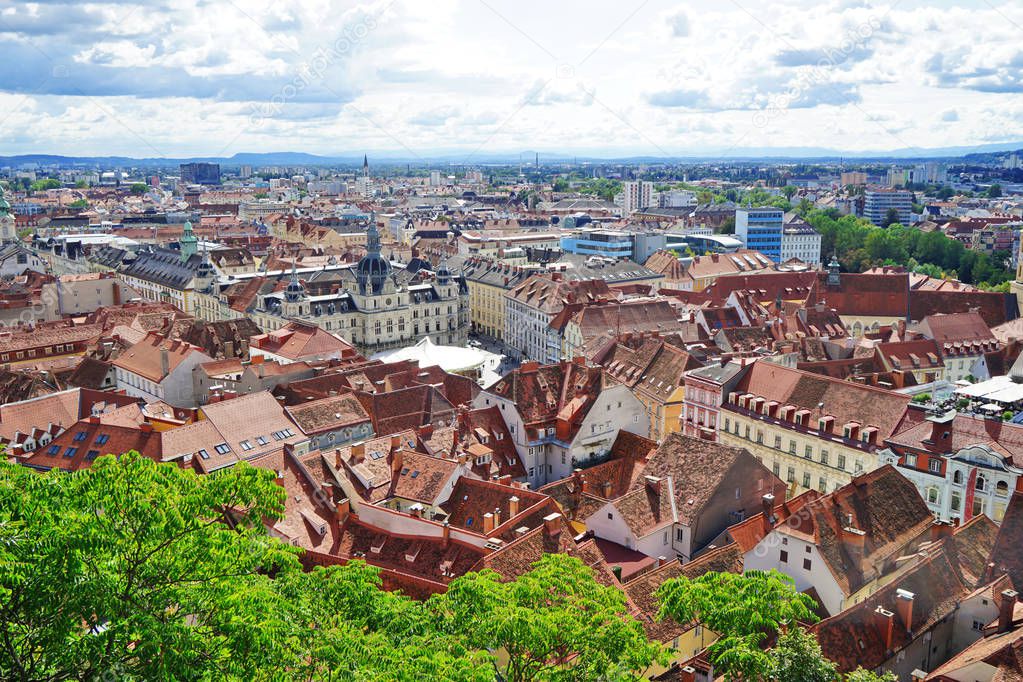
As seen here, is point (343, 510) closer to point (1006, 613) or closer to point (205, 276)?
point (1006, 613)

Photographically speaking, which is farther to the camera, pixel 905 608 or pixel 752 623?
pixel 905 608

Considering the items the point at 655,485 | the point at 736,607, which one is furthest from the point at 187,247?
the point at 736,607

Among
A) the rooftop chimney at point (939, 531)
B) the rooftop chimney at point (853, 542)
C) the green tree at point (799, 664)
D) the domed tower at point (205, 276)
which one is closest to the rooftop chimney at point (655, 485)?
the rooftop chimney at point (853, 542)

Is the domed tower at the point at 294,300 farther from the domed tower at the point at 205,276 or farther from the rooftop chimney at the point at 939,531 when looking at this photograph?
the rooftop chimney at the point at 939,531

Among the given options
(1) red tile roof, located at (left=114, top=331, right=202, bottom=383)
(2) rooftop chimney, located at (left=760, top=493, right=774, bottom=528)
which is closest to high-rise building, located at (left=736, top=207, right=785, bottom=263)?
(1) red tile roof, located at (left=114, top=331, right=202, bottom=383)

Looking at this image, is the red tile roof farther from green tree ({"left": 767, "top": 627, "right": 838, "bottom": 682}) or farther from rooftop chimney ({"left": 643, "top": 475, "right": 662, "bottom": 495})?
green tree ({"left": 767, "top": 627, "right": 838, "bottom": 682})

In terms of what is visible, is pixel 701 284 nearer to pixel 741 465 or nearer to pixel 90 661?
pixel 741 465

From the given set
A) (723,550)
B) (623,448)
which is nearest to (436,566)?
(723,550)
